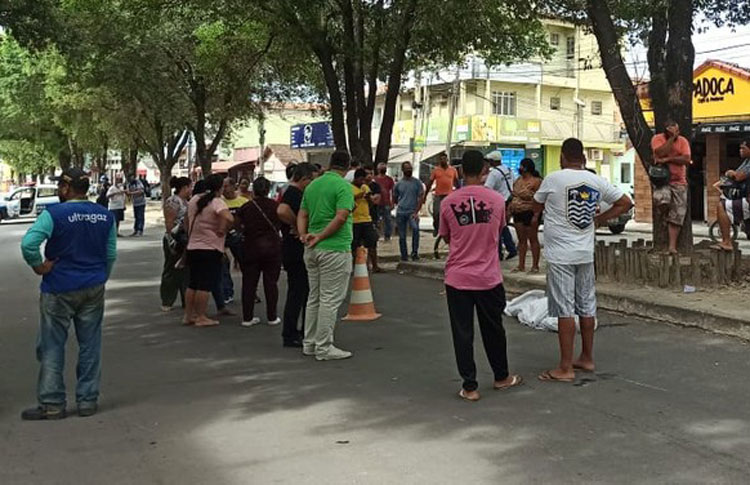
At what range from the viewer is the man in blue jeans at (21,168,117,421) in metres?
5.34

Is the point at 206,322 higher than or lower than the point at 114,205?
lower

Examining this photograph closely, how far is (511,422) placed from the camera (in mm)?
5121

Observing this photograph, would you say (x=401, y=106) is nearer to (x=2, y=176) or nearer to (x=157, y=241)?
(x=157, y=241)

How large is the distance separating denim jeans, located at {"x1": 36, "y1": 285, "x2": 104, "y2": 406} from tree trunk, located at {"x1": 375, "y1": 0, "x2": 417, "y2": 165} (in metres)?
10.3

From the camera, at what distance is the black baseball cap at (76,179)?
548cm

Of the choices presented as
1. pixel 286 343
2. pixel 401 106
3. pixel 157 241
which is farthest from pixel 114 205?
pixel 401 106

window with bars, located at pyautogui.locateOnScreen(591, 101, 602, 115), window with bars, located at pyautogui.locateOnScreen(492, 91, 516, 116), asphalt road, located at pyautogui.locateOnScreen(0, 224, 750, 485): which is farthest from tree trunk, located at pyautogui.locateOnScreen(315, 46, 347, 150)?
window with bars, located at pyautogui.locateOnScreen(591, 101, 602, 115)

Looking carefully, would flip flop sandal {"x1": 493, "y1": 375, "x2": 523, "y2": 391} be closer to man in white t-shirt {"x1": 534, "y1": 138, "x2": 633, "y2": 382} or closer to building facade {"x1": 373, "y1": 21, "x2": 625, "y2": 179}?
man in white t-shirt {"x1": 534, "y1": 138, "x2": 633, "y2": 382}

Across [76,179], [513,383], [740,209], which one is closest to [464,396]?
[513,383]

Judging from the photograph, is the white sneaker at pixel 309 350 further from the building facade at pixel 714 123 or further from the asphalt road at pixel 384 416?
the building facade at pixel 714 123

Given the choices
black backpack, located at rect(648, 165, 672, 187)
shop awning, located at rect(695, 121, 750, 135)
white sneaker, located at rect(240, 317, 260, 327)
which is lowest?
white sneaker, located at rect(240, 317, 260, 327)

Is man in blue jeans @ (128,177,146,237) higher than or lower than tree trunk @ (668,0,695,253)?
lower

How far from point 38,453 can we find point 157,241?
57.3ft

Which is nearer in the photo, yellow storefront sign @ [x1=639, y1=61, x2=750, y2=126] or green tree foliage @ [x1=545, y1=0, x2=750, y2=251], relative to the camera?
green tree foliage @ [x1=545, y1=0, x2=750, y2=251]
